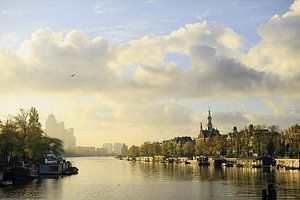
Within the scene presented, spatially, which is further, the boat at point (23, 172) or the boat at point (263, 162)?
the boat at point (263, 162)

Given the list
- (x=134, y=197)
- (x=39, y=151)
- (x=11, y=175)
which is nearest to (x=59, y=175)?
(x=39, y=151)

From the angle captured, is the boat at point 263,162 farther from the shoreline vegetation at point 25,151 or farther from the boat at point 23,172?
the boat at point 23,172

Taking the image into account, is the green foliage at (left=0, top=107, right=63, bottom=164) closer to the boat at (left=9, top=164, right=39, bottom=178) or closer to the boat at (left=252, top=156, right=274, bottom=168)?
the boat at (left=9, top=164, right=39, bottom=178)

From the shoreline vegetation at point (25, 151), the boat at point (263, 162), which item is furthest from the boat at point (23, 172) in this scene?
the boat at point (263, 162)

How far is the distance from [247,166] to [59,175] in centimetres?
8543

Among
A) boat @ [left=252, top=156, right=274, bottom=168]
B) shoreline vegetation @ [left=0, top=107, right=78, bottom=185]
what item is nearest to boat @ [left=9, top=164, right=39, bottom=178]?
shoreline vegetation @ [left=0, top=107, right=78, bottom=185]

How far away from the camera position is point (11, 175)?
11638cm

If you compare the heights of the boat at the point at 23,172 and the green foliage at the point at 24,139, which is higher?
the green foliage at the point at 24,139

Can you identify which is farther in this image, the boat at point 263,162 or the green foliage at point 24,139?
the boat at point 263,162

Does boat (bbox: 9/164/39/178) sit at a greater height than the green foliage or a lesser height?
lesser

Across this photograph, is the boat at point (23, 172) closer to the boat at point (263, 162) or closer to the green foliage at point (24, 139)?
the green foliage at point (24, 139)

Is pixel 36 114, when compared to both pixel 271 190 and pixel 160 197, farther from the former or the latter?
pixel 271 190

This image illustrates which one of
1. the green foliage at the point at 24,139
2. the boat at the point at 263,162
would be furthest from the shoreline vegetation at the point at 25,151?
the boat at the point at 263,162

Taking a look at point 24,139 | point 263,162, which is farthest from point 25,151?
point 263,162
